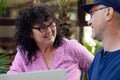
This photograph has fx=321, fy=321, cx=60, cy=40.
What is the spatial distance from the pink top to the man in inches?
31.8

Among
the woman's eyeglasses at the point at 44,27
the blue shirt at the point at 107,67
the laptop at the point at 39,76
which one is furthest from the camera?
the woman's eyeglasses at the point at 44,27

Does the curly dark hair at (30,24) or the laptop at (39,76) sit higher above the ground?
the curly dark hair at (30,24)

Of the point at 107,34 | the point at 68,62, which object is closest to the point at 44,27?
the point at 68,62

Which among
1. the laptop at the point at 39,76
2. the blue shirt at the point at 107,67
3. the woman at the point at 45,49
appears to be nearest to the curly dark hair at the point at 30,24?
the woman at the point at 45,49

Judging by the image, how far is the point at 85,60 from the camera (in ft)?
7.77

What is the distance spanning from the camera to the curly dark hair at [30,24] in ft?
7.91

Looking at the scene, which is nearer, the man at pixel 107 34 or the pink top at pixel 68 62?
the man at pixel 107 34

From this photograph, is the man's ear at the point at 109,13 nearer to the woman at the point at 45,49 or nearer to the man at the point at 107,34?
the man at the point at 107,34

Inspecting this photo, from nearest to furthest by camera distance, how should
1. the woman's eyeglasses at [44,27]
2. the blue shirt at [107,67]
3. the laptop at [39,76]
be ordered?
the blue shirt at [107,67]
the laptop at [39,76]
the woman's eyeglasses at [44,27]

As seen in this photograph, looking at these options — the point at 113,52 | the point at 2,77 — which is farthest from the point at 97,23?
the point at 2,77

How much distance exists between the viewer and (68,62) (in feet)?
7.84

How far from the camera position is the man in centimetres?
144

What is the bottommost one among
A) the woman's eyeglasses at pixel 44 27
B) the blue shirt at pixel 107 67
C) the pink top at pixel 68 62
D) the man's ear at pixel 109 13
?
the pink top at pixel 68 62

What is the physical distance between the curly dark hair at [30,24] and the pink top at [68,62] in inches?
2.2
